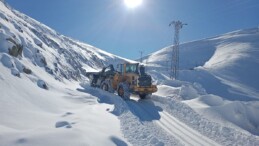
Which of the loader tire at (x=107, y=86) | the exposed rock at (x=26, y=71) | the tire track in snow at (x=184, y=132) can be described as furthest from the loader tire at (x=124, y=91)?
the exposed rock at (x=26, y=71)

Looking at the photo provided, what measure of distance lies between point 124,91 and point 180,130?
8.30 meters

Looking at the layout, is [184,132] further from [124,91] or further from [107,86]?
[107,86]

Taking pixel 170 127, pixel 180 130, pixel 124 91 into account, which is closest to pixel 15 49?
pixel 124 91

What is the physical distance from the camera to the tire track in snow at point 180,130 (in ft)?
44.4

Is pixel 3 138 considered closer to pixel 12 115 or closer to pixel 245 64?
pixel 12 115

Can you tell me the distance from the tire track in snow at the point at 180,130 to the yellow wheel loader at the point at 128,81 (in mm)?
3842

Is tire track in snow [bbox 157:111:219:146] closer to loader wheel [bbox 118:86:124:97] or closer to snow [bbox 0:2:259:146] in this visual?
snow [bbox 0:2:259:146]

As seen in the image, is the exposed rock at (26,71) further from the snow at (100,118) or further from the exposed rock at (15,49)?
the exposed rock at (15,49)

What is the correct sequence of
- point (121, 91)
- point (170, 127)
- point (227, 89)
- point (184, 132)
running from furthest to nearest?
1. point (227, 89)
2. point (121, 91)
3. point (170, 127)
4. point (184, 132)

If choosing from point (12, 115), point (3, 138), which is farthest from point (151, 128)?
point (3, 138)

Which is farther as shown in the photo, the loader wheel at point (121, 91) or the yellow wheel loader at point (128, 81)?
the loader wheel at point (121, 91)

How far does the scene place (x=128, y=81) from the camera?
2392 cm

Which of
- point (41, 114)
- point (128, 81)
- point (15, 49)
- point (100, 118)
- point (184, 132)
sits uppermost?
point (15, 49)

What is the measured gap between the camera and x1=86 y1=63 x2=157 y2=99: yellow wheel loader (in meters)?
22.8
